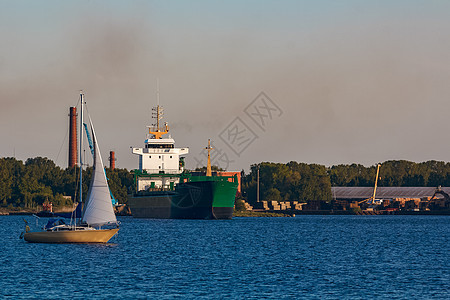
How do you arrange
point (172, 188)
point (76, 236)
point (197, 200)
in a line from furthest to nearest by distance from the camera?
point (172, 188) < point (197, 200) < point (76, 236)

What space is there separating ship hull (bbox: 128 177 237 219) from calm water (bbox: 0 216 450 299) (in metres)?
49.9

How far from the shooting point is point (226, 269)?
196ft

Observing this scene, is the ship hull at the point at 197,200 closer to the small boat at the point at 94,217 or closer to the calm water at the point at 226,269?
the calm water at the point at 226,269

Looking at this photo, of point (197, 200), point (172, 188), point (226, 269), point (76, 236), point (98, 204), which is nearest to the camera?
point (226, 269)

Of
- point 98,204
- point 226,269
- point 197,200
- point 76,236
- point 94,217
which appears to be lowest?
point 226,269

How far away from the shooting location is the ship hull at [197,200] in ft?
464

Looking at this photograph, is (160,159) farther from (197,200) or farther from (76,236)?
(76,236)

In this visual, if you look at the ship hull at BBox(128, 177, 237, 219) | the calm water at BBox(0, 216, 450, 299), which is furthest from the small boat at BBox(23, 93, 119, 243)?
the ship hull at BBox(128, 177, 237, 219)

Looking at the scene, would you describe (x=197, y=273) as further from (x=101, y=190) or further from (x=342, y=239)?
(x=342, y=239)

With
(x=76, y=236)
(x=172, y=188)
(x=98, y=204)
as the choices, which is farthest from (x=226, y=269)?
(x=172, y=188)

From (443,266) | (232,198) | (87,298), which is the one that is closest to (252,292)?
(87,298)

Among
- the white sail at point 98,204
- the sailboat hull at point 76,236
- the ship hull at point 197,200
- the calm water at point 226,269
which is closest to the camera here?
the calm water at point 226,269

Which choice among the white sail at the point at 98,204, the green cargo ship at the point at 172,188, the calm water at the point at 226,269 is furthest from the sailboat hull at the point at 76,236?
the green cargo ship at the point at 172,188

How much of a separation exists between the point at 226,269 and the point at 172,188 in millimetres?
96397
